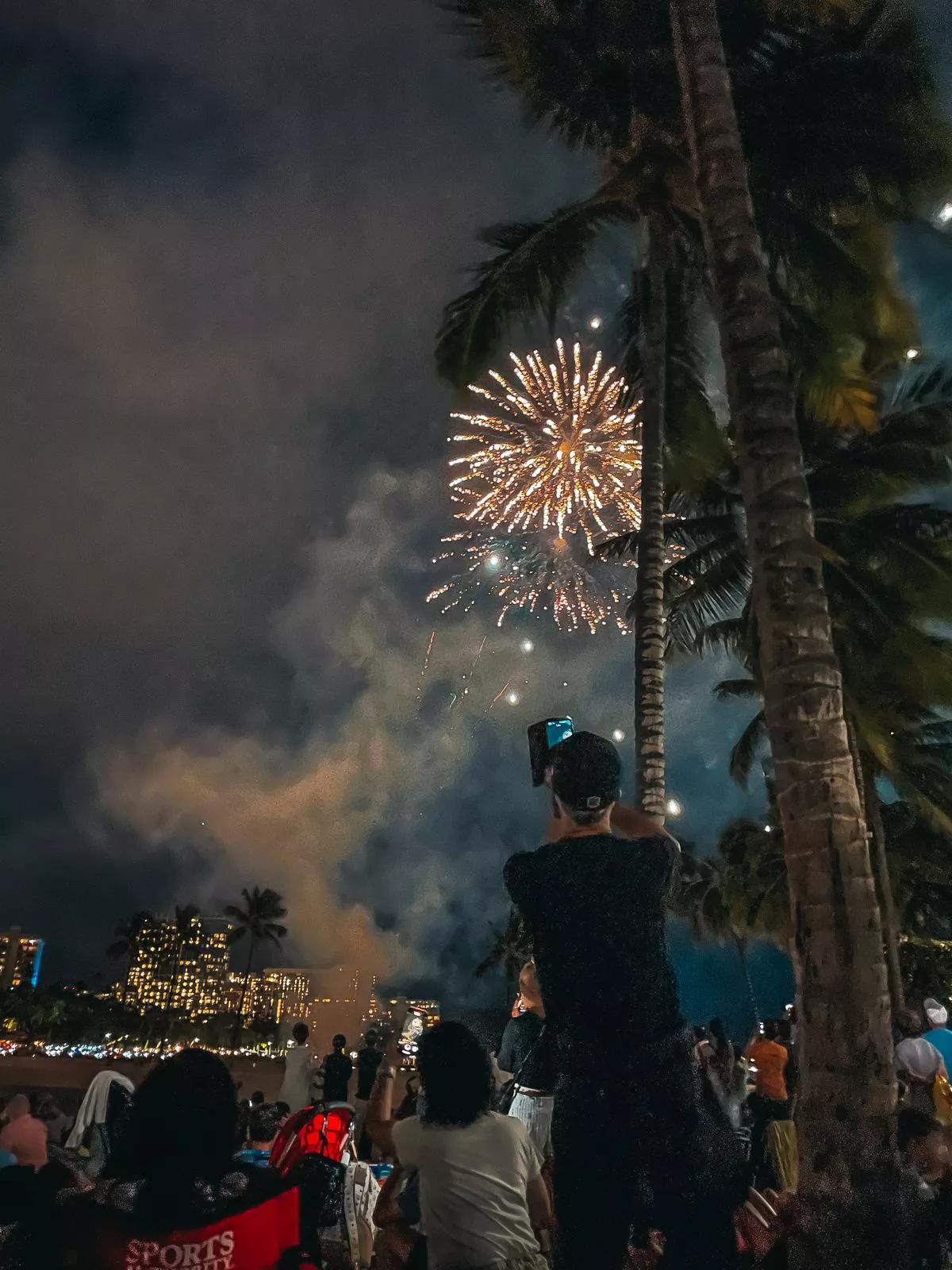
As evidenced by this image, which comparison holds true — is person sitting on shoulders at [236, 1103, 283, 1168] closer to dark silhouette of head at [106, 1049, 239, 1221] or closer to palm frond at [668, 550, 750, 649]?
dark silhouette of head at [106, 1049, 239, 1221]

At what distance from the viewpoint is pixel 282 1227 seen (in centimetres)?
247

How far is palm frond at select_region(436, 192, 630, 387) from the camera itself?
11.3m

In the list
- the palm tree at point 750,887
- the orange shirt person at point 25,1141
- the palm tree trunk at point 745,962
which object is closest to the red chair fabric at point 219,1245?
the orange shirt person at point 25,1141

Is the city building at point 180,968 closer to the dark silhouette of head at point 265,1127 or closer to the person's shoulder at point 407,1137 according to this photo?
the dark silhouette of head at point 265,1127

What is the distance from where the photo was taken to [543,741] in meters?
3.32

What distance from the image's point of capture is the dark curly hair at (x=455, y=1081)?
3.02m

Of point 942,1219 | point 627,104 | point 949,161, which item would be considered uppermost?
point 627,104

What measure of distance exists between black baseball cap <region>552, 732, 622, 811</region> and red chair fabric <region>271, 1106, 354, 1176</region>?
3035 mm

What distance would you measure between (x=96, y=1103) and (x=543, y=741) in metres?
4.06

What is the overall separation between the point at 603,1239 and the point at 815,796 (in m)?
2.72

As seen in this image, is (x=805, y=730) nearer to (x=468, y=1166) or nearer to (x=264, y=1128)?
(x=468, y=1166)

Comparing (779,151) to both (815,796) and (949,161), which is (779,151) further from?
(815,796)

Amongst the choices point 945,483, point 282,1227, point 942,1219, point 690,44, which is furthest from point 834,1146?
point 945,483

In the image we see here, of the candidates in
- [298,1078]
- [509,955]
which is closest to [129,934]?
[509,955]
